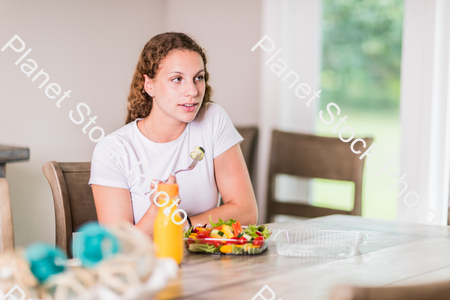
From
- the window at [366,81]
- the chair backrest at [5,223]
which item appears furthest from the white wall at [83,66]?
the chair backrest at [5,223]

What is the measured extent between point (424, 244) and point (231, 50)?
6.33 feet

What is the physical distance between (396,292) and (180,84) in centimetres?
117

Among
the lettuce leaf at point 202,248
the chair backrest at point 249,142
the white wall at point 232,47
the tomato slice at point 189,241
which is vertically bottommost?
the lettuce leaf at point 202,248

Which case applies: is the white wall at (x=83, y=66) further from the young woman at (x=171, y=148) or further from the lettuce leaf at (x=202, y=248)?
the lettuce leaf at (x=202, y=248)

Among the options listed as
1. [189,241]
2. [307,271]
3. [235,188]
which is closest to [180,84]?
[235,188]

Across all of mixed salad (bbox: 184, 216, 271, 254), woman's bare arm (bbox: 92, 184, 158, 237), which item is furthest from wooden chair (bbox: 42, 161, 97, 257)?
mixed salad (bbox: 184, 216, 271, 254)

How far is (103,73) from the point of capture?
Result: 10.2ft

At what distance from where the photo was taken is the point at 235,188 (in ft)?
5.80

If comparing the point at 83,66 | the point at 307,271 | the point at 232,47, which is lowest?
the point at 307,271

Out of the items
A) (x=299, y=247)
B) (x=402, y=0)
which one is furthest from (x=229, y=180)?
(x=402, y=0)

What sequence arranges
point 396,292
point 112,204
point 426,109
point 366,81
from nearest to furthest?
point 396,292 → point 112,204 → point 426,109 → point 366,81

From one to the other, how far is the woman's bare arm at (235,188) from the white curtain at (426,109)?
3.01ft

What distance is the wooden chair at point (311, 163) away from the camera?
2.14 meters

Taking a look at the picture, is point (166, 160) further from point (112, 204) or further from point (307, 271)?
point (307, 271)
